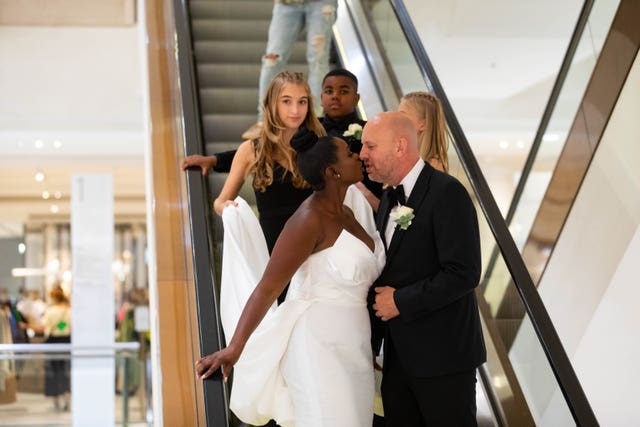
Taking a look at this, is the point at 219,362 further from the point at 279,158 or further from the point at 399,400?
the point at 279,158

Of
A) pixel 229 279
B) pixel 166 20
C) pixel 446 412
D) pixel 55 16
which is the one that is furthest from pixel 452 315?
pixel 55 16

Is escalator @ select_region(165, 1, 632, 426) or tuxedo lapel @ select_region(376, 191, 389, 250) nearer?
tuxedo lapel @ select_region(376, 191, 389, 250)

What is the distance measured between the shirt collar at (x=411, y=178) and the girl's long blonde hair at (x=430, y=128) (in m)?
0.83

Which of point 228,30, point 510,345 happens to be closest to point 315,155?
point 510,345

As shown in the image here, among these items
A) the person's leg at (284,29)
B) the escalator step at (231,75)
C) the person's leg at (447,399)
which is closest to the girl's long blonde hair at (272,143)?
the person's leg at (447,399)

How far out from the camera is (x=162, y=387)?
3701 millimetres

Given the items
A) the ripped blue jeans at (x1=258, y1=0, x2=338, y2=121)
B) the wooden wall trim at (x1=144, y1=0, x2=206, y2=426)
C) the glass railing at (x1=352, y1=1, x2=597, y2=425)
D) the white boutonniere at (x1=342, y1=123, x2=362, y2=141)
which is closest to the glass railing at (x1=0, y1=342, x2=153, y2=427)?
the wooden wall trim at (x1=144, y1=0, x2=206, y2=426)

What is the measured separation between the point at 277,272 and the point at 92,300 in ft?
30.7

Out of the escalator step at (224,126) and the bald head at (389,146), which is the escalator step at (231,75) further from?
the bald head at (389,146)

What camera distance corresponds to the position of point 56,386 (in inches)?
366

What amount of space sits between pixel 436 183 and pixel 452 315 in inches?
17.2

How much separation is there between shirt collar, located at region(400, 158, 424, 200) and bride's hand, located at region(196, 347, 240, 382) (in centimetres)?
77

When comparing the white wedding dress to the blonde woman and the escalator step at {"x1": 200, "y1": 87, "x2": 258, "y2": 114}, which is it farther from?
the escalator step at {"x1": 200, "y1": 87, "x2": 258, "y2": 114}

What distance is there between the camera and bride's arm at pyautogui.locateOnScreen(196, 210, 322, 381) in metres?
2.92
